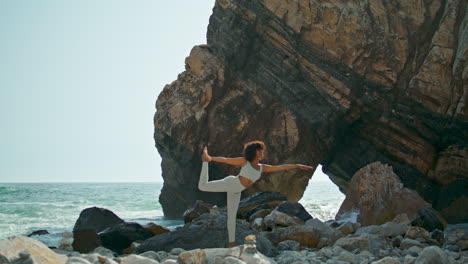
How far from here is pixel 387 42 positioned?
20578 millimetres

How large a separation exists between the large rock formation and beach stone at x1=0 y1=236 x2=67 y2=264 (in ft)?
53.5

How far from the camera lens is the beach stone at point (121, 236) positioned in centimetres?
1029

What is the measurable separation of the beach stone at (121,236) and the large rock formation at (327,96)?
41.9 feet

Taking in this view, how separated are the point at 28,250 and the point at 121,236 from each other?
5894mm

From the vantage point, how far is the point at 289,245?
31.6 ft

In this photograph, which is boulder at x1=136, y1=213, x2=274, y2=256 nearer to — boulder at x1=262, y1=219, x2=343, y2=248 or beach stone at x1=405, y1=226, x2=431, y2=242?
boulder at x1=262, y1=219, x2=343, y2=248

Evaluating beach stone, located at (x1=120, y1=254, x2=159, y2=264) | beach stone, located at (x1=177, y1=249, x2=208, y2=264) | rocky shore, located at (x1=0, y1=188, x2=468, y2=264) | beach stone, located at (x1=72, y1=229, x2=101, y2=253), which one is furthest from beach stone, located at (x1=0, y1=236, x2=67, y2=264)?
beach stone, located at (x1=72, y1=229, x2=101, y2=253)

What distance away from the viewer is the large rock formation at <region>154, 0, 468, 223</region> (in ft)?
64.3

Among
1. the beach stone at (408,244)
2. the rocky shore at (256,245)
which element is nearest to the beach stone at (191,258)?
the rocky shore at (256,245)

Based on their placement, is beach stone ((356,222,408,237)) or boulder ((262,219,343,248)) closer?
boulder ((262,219,343,248))

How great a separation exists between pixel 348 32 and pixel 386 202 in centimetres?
740

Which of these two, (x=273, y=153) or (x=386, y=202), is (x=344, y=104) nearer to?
(x=273, y=153)

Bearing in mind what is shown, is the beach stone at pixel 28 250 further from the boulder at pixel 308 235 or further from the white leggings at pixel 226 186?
the boulder at pixel 308 235

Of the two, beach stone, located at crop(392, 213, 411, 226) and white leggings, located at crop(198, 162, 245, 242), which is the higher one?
white leggings, located at crop(198, 162, 245, 242)
